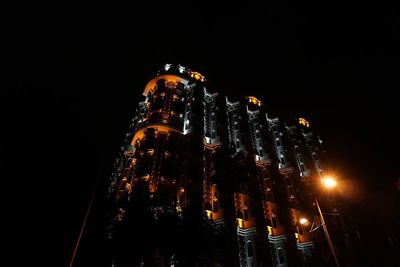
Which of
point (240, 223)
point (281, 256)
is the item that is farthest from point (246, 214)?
point (281, 256)

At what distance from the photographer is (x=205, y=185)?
109 ft

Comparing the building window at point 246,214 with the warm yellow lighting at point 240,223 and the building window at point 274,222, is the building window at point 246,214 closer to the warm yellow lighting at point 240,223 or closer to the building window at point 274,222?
the warm yellow lighting at point 240,223

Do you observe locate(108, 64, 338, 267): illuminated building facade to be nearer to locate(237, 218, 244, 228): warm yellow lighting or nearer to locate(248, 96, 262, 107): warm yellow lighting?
locate(237, 218, 244, 228): warm yellow lighting

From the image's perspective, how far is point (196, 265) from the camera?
70.9ft

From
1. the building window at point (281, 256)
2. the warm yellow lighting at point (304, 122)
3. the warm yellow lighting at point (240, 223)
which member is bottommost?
the building window at point (281, 256)

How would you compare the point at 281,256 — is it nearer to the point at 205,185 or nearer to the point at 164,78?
the point at 205,185

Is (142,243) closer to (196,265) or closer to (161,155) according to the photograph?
(196,265)

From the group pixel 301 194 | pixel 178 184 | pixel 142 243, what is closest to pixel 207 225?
pixel 142 243

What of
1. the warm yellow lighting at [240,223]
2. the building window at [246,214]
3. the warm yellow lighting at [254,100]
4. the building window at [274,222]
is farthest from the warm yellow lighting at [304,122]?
the warm yellow lighting at [240,223]

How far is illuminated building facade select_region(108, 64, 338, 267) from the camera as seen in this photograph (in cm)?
2077

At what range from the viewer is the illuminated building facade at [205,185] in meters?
20.8

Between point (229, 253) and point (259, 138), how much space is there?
22.2 meters

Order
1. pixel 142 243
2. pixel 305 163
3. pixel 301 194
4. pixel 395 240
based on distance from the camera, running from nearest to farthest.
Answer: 1. pixel 142 243
2. pixel 395 240
3. pixel 301 194
4. pixel 305 163

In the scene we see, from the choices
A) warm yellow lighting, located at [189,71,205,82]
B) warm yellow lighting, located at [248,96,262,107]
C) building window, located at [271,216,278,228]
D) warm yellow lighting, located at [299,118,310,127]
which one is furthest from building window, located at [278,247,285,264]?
warm yellow lighting, located at [299,118,310,127]
